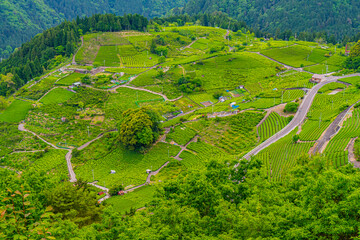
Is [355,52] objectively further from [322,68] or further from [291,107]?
[291,107]

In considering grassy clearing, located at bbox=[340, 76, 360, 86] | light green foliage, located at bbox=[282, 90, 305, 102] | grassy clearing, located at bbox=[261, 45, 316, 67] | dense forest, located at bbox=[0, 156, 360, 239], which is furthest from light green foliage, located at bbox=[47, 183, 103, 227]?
grassy clearing, located at bbox=[261, 45, 316, 67]

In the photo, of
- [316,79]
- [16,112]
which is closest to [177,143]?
[16,112]

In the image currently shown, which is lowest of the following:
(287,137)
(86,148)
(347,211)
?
(86,148)

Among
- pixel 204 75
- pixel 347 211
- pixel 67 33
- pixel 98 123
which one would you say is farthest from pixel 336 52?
pixel 347 211

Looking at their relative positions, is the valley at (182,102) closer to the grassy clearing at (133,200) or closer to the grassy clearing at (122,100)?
the grassy clearing at (122,100)

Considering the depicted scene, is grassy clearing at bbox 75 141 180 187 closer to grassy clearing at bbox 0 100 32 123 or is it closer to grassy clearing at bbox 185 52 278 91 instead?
grassy clearing at bbox 0 100 32 123

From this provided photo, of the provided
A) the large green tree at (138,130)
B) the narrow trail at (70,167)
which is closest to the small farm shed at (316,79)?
the large green tree at (138,130)

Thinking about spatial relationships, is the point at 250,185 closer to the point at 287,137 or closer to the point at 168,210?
the point at 168,210
